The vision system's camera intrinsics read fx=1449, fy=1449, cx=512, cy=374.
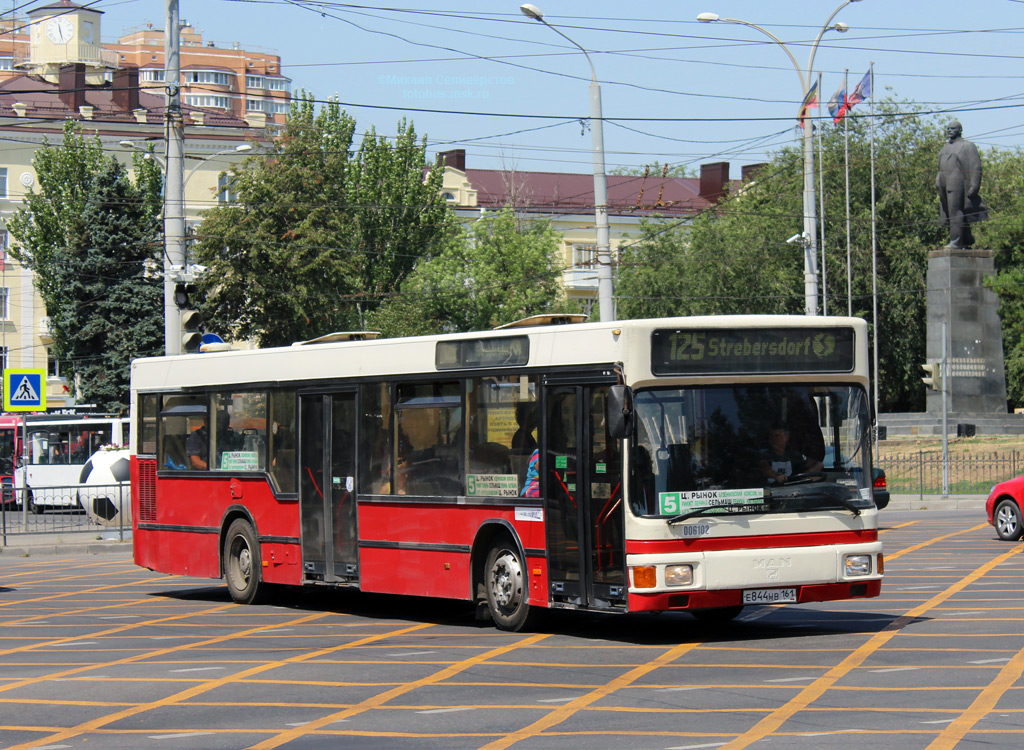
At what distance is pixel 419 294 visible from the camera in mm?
64250

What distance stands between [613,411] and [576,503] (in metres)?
1.17

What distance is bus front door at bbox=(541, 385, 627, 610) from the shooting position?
39.1 ft

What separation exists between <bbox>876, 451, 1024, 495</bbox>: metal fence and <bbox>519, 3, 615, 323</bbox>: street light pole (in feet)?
42.3

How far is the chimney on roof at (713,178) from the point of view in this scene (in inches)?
3944

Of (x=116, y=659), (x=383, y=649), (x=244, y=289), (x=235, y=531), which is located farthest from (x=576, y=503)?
(x=244, y=289)

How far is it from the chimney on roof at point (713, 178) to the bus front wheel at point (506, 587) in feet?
290

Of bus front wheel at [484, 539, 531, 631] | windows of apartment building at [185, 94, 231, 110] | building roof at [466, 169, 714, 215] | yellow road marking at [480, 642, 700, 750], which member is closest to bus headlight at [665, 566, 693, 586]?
yellow road marking at [480, 642, 700, 750]

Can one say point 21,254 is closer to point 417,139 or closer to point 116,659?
point 417,139

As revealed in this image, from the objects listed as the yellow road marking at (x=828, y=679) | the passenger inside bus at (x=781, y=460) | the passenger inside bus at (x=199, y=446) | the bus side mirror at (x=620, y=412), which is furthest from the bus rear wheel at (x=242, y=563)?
the yellow road marking at (x=828, y=679)

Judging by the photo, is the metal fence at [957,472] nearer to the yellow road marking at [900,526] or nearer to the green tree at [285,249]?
the yellow road marking at [900,526]

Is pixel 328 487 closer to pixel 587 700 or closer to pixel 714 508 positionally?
pixel 714 508

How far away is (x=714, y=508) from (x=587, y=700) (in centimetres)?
297

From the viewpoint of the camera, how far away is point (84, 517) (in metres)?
33.0

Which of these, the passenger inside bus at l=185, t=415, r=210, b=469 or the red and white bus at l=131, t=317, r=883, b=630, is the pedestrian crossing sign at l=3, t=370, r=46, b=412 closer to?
the passenger inside bus at l=185, t=415, r=210, b=469
